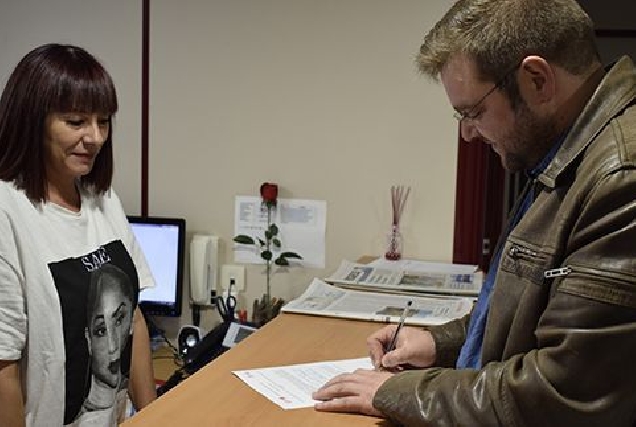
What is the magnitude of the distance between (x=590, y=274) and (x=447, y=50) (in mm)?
375

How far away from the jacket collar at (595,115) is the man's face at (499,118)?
0.17 feet

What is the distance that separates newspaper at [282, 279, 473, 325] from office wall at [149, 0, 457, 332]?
531 mm

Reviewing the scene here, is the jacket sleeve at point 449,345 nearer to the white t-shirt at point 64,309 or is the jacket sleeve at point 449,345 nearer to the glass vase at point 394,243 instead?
the white t-shirt at point 64,309

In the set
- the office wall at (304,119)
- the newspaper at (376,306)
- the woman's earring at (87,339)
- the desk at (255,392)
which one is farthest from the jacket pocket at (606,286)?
the office wall at (304,119)

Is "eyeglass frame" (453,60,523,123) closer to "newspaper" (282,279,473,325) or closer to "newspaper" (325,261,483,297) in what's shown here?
"newspaper" (282,279,473,325)

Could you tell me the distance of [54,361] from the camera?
1.51 metres

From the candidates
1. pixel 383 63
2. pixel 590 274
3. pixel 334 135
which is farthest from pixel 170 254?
pixel 590 274

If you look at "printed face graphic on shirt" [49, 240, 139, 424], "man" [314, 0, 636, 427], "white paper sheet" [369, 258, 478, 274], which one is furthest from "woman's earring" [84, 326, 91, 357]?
"white paper sheet" [369, 258, 478, 274]

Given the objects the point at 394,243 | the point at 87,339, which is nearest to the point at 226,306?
the point at 394,243

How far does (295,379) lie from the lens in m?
1.41

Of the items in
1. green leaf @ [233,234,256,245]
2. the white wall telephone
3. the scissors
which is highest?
green leaf @ [233,234,256,245]

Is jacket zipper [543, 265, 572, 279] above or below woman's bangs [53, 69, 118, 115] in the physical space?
below

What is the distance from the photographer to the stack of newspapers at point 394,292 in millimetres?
1921

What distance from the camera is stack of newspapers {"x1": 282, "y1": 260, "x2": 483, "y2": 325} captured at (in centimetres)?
192
